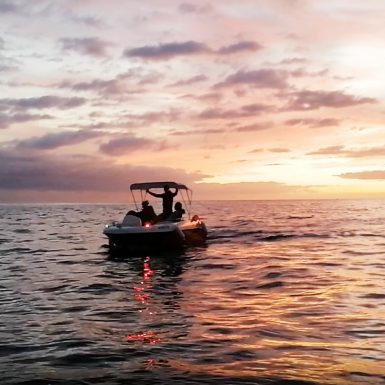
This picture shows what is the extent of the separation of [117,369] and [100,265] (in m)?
13.6

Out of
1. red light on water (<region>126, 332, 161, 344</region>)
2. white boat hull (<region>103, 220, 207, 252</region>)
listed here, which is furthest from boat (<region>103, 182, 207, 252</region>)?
red light on water (<region>126, 332, 161, 344</region>)

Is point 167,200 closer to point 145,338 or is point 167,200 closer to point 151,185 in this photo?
point 151,185

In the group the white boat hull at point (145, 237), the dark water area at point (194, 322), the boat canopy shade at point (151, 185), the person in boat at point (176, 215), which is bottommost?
the dark water area at point (194, 322)

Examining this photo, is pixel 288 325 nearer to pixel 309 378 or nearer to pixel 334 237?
pixel 309 378

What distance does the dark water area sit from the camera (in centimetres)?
788

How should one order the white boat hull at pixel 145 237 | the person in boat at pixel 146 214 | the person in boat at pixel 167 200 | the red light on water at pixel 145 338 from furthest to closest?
1. the person in boat at pixel 167 200
2. the person in boat at pixel 146 214
3. the white boat hull at pixel 145 237
4. the red light on water at pixel 145 338

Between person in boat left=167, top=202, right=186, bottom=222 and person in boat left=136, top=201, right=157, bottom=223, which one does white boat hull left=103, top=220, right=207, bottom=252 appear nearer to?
person in boat left=136, top=201, right=157, bottom=223

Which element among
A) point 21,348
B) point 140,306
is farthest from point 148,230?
point 21,348

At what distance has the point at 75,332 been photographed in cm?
1019

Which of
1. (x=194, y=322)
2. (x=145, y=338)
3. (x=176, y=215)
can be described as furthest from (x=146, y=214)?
(x=145, y=338)

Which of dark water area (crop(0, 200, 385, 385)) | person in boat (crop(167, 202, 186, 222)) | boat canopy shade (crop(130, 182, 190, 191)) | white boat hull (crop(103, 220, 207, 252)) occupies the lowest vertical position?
dark water area (crop(0, 200, 385, 385))

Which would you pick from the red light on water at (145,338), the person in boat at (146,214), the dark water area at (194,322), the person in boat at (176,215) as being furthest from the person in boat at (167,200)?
the red light on water at (145,338)

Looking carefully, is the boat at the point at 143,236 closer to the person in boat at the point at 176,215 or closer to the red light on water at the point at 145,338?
the person in boat at the point at 176,215

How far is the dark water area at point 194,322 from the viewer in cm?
788
